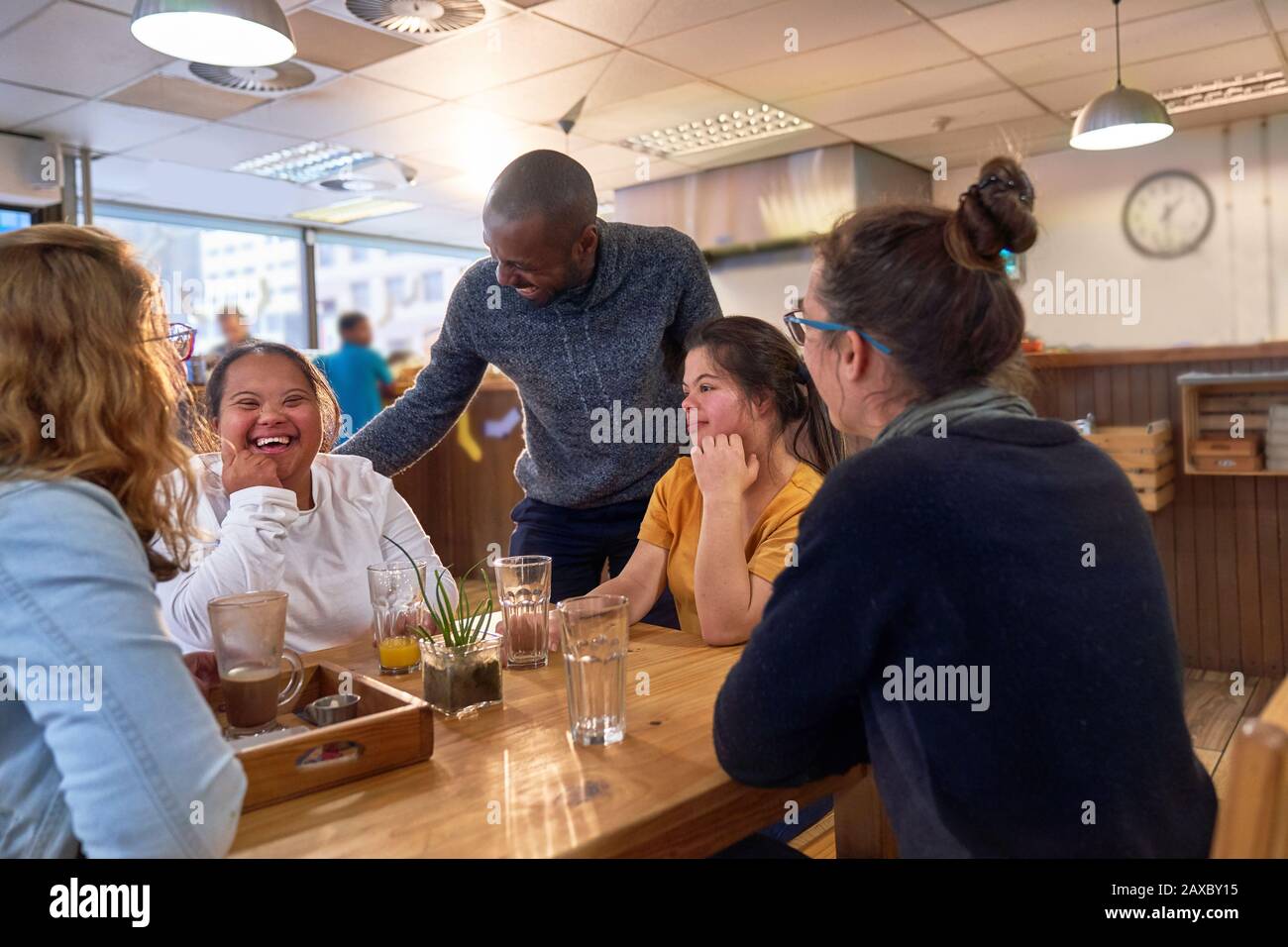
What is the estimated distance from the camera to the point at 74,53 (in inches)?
171

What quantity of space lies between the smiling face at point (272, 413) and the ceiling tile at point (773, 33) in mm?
3004

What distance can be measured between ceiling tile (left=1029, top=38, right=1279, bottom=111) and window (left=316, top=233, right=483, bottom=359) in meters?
4.94

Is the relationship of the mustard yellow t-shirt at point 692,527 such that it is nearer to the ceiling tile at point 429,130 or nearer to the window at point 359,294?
the ceiling tile at point 429,130

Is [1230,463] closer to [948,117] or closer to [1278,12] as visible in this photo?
[1278,12]

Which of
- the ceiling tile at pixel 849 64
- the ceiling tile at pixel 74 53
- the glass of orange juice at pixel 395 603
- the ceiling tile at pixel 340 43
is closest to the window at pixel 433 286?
the ceiling tile at pixel 74 53

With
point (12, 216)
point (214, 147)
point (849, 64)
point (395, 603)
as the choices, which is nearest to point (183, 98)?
point (214, 147)

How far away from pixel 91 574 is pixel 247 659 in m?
0.38

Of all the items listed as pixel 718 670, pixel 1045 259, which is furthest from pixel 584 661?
pixel 1045 259

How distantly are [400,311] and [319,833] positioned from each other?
7.92 metres

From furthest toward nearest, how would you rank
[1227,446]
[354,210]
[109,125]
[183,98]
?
[354,210], [109,125], [183,98], [1227,446]

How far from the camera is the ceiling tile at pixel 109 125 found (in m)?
5.19

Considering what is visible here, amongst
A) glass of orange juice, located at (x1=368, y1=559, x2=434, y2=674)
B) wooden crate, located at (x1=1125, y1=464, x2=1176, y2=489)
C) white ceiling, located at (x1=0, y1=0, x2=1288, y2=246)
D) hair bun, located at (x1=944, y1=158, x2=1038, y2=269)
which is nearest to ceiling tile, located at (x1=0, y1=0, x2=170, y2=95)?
white ceiling, located at (x1=0, y1=0, x2=1288, y2=246)

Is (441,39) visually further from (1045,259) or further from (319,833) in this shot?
(1045,259)

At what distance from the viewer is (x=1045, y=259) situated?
7.01 meters
